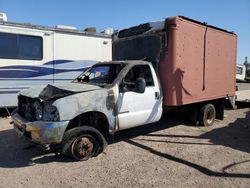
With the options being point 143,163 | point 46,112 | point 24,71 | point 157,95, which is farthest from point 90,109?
point 24,71

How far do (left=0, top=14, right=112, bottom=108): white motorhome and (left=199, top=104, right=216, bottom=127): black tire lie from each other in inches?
192

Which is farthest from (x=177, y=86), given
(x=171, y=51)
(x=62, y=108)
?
(x=62, y=108)

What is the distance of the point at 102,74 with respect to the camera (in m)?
6.66

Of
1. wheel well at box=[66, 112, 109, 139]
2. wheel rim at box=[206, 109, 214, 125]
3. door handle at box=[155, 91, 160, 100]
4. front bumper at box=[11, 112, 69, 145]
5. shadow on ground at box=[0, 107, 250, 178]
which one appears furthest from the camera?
wheel rim at box=[206, 109, 214, 125]

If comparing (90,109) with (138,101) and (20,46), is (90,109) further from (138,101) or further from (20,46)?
(20,46)

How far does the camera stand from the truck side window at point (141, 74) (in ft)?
20.4

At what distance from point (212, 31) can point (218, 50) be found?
71 centimetres

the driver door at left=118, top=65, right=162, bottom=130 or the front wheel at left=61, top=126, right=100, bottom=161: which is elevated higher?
the driver door at left=118, top=65, right=162, bottom=130

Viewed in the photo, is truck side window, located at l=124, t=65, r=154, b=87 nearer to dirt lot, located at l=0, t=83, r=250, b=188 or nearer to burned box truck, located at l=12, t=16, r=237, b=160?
burned box truck, located at l=12, t=16, r=237, b=160

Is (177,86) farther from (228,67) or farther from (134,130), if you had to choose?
(228,67)

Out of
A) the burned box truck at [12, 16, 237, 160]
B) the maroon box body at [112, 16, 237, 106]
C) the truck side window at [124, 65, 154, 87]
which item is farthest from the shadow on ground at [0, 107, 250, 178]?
the truck side window at [124, 65, 154, 87]

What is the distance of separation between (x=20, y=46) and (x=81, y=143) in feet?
18.1

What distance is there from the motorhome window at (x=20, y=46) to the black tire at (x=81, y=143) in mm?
5269

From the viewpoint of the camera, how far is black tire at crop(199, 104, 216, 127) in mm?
8278
